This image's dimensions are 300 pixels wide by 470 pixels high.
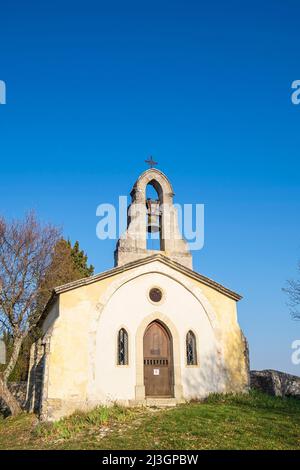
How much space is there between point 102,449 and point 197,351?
7.82m

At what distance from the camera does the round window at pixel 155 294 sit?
17.2m

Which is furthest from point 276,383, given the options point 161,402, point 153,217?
point 153,217

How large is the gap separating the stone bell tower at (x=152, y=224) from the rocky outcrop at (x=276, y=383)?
6.67 metres

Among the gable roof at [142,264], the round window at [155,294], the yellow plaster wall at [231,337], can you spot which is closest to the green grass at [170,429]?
the yellow plaster wall at [231,337]

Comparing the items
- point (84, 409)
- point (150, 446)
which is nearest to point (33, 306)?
point (84, 409)

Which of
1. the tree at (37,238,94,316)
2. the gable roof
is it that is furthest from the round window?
the tree at (37,238,94,316)

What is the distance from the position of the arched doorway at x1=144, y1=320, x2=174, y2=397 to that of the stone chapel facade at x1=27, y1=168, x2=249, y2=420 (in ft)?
0.12

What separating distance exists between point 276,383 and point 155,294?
7301 millimetres

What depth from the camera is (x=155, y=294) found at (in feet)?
56.6

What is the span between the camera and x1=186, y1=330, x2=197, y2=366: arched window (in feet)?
55.7

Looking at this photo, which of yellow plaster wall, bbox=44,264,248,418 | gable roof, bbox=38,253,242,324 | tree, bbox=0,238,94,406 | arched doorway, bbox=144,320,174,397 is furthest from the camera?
tree, bbox=0,238,94,406

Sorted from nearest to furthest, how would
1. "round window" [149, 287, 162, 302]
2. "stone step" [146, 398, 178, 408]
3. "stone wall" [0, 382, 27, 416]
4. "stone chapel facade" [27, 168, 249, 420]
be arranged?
"stone chapel facade" [27, 168, 249, 420] < "stone step" [146, 398, 178, 408] < "round window" [149, 287, 162, 302] < "stone wall" [0, 382, 27, 416]

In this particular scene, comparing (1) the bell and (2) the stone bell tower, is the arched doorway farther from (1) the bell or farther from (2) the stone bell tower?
(1) the bell

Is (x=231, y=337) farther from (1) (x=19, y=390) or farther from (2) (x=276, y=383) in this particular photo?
(1) (x=19, y=390)
